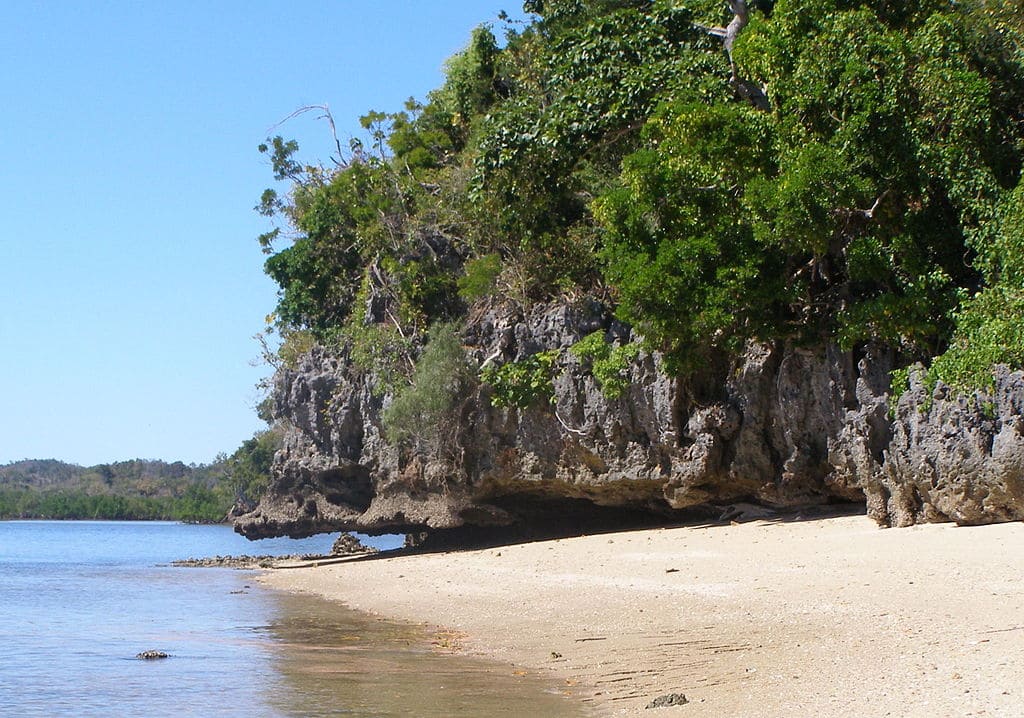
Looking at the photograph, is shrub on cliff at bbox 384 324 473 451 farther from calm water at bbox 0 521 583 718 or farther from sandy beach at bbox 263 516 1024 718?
calm water at bbox 0 521 583 718

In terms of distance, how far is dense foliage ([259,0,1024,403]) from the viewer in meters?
17.4

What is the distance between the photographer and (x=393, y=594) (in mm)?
19078

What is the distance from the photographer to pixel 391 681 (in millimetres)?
10992

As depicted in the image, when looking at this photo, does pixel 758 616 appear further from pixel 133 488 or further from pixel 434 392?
pixel 133 488

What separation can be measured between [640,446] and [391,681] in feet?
40.8

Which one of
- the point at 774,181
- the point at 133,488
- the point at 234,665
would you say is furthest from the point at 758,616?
the point at 133,488

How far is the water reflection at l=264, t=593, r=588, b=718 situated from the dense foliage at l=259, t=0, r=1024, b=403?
8523 mm

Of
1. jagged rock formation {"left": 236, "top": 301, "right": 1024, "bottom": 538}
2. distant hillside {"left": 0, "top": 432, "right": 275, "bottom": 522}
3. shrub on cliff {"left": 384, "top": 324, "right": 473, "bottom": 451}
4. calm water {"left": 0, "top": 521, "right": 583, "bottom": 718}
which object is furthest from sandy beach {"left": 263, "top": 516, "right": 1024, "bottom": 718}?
distant hillside {"left": 0, "top": 432, "right": 275, "bottom": 522}

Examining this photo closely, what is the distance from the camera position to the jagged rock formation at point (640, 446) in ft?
54.7

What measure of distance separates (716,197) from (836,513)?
6.73 metres

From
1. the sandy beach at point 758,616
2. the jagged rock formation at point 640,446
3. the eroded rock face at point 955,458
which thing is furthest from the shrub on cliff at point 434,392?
the eroded rock face at point 955,458

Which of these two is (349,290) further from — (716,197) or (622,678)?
(622,678)

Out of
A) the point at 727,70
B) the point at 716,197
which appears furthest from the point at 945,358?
the point at 727,70

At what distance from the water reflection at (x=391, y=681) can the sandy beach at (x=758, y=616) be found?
394 millimetres
